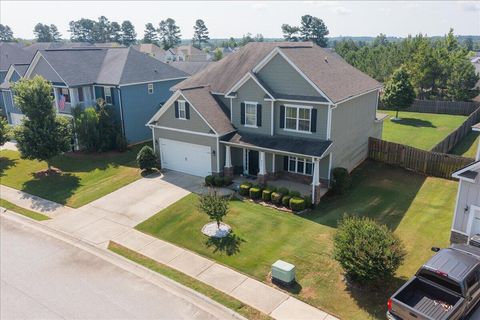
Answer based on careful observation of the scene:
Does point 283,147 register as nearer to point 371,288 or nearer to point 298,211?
point 298,211

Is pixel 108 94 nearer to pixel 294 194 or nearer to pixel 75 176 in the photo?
pixel 75 176

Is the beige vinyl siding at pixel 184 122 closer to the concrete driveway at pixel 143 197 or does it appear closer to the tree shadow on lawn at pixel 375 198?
the concrete driveway at pixel 143 197

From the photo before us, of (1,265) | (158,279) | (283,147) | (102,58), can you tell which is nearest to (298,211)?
(283,147)

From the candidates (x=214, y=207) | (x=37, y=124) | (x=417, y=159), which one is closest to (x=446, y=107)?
(x=417, y=159)

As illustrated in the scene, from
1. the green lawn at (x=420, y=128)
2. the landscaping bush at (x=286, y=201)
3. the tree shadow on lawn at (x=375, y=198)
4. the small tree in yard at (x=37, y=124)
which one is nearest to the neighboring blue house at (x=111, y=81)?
the small tree in yard at (x=37, y=124)

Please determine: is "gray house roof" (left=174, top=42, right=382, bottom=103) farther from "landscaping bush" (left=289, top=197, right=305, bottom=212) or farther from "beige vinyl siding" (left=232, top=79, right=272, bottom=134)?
"landscaping bush" (left=289, top=197, right=305, bottom=212)
